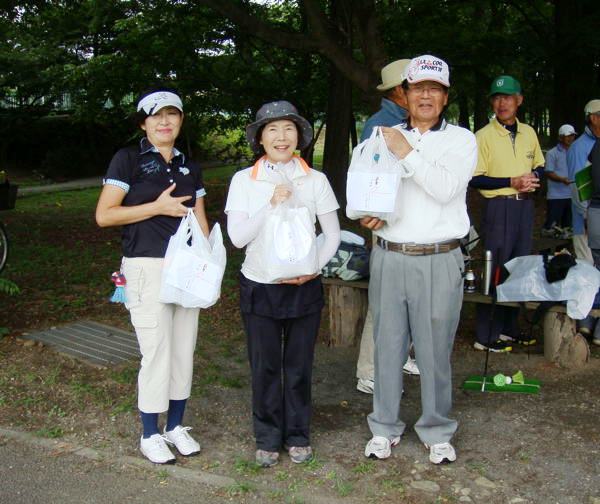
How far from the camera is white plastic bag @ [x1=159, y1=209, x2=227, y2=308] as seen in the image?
386 cm

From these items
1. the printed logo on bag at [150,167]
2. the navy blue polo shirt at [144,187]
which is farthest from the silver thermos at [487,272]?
the printed logo on bag at [150,167]

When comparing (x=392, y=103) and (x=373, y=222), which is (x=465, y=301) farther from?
(x=373, y=222)

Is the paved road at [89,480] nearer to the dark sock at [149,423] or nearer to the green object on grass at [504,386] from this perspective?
the dark sock at [149,423]

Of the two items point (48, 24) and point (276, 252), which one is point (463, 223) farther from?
point (48, 24)

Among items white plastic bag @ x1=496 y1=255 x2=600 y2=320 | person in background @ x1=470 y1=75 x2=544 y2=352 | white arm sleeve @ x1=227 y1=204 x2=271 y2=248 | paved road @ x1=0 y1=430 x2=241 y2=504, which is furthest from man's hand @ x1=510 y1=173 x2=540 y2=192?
paved road @ x1=0 y1=430 x2=241 y2=504

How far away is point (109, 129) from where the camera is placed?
2278cm

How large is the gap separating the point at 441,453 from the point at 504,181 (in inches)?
97.2

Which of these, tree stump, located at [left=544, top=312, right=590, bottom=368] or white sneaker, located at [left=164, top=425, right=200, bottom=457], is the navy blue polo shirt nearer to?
white sneaker, located at [left=164, top=425, right=200, bottom=457]

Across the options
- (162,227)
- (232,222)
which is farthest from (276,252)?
(162,227)

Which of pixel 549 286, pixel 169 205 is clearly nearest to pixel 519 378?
pixel 549 286

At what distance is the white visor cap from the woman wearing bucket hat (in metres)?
0.42

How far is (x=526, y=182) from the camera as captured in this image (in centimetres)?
573

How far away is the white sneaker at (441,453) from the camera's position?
13.5 feet

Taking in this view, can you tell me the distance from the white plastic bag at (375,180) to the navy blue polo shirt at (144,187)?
94 cm
